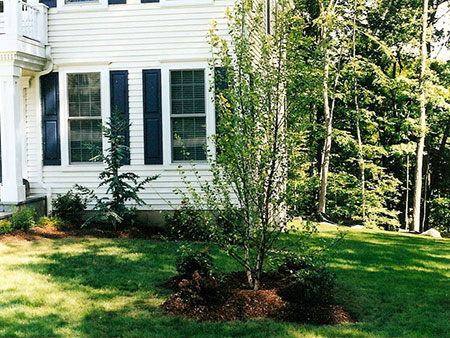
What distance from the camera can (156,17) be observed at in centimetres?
991

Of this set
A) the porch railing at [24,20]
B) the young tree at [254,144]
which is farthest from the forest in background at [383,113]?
the young tree at [254,144]

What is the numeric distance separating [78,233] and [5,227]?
1.28 metres

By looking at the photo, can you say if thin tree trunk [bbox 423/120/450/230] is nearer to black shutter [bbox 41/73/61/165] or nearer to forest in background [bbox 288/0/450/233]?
A: forest in background [bbox 288/0/450/233]

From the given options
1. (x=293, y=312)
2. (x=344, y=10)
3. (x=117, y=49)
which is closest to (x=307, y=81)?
(x=293, y=312)

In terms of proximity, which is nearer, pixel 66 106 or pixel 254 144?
pixel 254 144

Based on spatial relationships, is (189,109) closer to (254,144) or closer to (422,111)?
(254,144)

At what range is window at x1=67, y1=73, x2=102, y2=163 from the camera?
405 inches

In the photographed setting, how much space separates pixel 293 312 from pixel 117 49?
7.01 m

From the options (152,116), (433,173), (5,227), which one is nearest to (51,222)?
(5,227)

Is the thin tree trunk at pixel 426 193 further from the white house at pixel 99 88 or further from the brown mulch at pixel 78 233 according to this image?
the brown mulch at pixel 78 233

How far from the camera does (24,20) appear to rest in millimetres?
9797

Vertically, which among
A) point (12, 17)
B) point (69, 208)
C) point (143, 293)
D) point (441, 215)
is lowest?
point (441, 215)

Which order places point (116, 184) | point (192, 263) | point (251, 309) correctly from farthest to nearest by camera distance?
point (116, 184) → point (192, 263) → point (251, 309)

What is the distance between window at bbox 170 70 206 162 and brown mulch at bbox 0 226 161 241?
1.76 m
